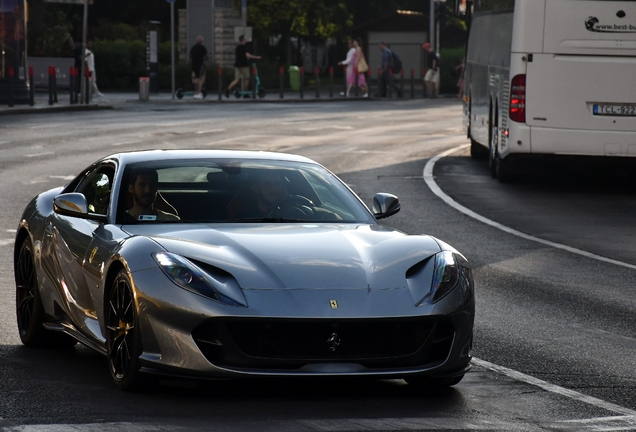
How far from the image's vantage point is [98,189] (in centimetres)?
809

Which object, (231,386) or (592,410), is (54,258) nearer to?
(231,386)

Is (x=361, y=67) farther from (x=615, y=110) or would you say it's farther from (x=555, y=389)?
(x=555, y=389)

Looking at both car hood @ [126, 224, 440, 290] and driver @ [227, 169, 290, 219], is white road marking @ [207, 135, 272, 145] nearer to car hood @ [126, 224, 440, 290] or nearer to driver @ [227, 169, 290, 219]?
driver @ [227, 169, 290, 219]

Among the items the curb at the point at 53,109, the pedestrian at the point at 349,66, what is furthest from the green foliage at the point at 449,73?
the curb at the point at 53,109

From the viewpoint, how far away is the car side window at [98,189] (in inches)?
309

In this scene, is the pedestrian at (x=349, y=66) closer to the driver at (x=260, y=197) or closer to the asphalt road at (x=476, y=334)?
the asphalt road at (x=476, y=334)

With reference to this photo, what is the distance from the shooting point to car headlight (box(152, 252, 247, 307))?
635 centimetres

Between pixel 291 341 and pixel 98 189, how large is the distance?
7.20 feet

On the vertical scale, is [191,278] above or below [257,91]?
above

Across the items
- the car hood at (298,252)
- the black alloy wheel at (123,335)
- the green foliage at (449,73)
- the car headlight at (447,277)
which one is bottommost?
the green foliage at (449,73)

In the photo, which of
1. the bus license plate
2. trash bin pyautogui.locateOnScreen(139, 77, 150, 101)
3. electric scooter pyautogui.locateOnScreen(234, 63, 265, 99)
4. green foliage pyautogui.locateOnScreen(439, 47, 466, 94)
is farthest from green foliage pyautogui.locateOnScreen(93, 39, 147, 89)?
the bus license plate

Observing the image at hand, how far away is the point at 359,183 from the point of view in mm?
20750

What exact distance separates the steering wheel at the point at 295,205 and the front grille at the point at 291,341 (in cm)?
134

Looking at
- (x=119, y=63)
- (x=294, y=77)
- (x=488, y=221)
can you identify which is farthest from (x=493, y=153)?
(x=294, y=77)
